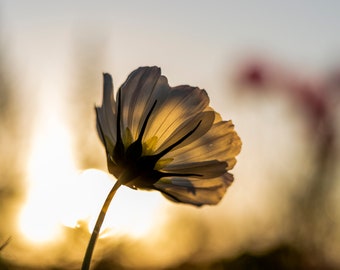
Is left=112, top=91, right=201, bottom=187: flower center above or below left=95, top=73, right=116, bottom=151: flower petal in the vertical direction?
below

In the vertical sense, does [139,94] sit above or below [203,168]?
above

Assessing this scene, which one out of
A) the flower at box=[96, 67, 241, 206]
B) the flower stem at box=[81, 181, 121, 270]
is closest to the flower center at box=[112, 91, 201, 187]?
the flower at box=[96, 67, 241, 206]

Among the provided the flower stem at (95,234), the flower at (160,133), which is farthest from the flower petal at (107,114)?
the flower stem at (95,234)

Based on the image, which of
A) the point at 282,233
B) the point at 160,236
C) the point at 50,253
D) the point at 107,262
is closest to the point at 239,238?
the point at 282,233

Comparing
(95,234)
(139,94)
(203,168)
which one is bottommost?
(95,234)

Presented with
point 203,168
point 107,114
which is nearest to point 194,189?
point 203,168

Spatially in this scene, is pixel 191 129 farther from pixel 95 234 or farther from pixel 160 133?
pixel 95 234

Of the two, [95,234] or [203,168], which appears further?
[203,168]

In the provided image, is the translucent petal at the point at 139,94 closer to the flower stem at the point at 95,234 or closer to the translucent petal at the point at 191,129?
the translucent petal at the point at 191,129

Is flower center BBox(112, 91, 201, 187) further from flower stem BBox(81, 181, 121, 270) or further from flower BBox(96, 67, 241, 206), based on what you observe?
flower stem BBox(81, 181, 121, 270)
